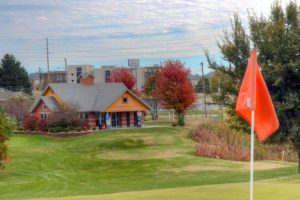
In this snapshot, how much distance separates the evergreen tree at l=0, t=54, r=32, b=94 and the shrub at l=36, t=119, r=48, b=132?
53.3 meters

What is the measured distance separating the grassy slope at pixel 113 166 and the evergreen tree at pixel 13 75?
56.2 m

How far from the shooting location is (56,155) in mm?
40875

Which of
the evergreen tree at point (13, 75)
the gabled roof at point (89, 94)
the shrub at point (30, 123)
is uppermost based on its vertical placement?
the evergreen tree at point (13, 75)

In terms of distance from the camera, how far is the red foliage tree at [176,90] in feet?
204

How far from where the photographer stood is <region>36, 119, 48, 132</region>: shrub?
55.8 metres

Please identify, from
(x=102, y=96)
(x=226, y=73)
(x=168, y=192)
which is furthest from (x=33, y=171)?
(x=102, y=96)

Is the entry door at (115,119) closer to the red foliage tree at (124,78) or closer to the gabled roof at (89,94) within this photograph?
the gabled roof at (89,94)

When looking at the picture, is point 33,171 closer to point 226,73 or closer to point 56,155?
point 56,155

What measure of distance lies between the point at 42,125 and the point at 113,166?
74.3ft

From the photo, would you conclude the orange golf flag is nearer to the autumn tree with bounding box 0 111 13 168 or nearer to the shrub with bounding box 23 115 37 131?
the autumn tree with bounding box 0 111 13 168

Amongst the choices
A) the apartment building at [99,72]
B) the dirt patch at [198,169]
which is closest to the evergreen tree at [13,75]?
the apartment building at [99,72]

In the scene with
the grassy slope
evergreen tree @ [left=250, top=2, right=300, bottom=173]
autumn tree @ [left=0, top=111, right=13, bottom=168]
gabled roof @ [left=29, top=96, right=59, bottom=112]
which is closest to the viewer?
evergreen tree @ [left=250, top=2, right=300, bottom=173]

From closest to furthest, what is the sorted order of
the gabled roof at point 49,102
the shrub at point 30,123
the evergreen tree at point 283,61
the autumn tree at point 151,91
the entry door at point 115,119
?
the evergreen tree at point 283,61
the shrub at point 30,123
the gabled roof at point 49,102
the entry door at point 115,119
the autumn tree at point 151,91

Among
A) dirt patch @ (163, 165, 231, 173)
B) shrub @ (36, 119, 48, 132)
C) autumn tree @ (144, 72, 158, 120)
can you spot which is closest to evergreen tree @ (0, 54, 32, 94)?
autumn tree @ (144, 72, 158, 120)
